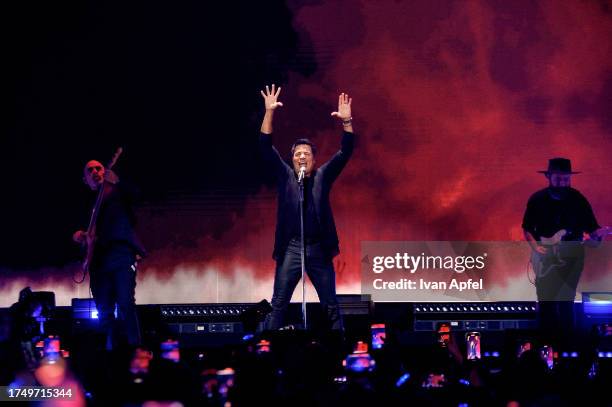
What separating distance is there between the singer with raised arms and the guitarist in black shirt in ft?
4.16

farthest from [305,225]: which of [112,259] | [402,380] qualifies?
[402,380]

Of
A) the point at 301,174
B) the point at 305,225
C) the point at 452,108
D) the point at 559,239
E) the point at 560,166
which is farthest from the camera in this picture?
the point at 452,108

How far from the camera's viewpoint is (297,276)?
695cm

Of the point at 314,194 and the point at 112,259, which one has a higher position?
the point at 314,194

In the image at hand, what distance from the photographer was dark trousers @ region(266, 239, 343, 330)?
6.80 metres

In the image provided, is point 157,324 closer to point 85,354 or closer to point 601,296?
point 85,354

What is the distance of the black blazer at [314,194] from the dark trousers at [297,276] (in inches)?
2.9

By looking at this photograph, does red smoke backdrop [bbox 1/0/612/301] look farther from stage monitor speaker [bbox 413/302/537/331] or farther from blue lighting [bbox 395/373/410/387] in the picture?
blue lighting [bbox 395/373/410/387]

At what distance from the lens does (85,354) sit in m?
4.93

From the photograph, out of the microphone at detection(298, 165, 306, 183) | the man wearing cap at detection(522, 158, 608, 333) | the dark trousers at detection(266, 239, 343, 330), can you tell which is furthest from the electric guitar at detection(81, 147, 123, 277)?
the man wearing cap at detection(522, 158, 608, 333)

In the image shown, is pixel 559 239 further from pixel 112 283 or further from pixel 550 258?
pixel 112 283

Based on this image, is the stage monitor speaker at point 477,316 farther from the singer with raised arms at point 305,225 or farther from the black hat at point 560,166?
the singer with raised arms at point 305,225

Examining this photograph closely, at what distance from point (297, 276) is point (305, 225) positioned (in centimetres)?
46

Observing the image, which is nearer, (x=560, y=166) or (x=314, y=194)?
(x=314, y=194)
